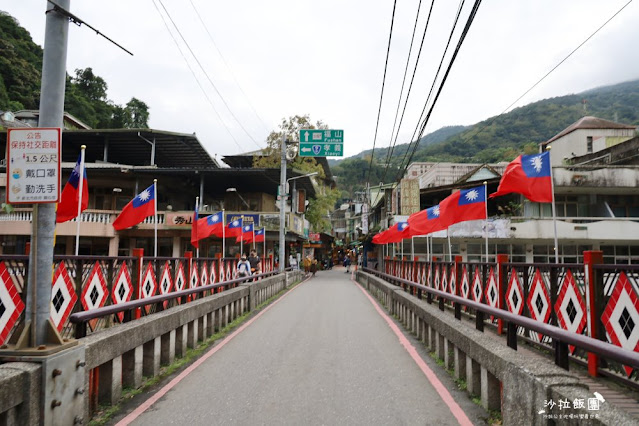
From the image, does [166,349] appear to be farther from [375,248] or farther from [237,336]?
[375,248]

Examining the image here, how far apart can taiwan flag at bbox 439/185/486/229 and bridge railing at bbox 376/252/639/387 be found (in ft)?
11.9

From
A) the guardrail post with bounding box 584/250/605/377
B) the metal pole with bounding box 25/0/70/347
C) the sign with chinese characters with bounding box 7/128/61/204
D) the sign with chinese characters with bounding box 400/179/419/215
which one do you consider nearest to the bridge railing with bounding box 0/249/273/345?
the metal pole with bounding box 25/0/70/347

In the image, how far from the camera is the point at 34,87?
1779 inches

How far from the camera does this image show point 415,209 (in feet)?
104

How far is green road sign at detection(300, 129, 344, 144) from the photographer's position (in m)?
21.7

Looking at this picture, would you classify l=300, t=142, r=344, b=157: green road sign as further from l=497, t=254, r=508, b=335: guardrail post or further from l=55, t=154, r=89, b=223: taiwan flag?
l=497, t=254, r=508, b=335: guardrail post

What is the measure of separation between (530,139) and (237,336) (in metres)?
68.6

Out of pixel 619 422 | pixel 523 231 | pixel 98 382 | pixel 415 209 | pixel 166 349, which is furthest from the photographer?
pixel 415 209

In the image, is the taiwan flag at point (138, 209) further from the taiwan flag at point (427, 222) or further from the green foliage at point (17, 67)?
the green foliage at point (17, 67)

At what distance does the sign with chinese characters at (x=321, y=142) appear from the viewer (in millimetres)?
21719

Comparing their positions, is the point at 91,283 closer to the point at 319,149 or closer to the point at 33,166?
the point at 33,166

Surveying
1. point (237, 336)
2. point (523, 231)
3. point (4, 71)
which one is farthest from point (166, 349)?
point (4, 71)

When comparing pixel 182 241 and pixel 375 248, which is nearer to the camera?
pixel 182 241

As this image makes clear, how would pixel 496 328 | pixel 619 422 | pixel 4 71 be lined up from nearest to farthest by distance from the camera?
pixel 619 422 < pixel 496 328 < pixel 4 71
